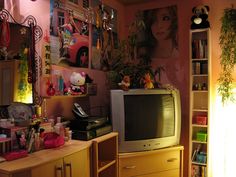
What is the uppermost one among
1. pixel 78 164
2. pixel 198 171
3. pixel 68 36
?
pixel 68 36

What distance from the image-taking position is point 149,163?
2453 millimetres

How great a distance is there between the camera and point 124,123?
236 cm

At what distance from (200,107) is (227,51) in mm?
721

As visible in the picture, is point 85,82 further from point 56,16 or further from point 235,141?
point 235,141

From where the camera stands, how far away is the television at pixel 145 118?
2.35 m

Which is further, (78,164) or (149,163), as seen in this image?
(149,163)

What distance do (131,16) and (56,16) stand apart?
1410mm

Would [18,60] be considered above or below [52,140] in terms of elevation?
above

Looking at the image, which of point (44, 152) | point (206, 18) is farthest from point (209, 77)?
point (44, 152)

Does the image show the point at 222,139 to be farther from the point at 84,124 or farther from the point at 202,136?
the point at 84,124

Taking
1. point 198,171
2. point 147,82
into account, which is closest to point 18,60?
point 147,82

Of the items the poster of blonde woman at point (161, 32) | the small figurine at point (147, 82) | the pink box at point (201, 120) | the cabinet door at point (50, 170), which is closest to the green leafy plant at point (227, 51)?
the pink box at point (201, 120)

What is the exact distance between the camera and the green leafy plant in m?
2.58

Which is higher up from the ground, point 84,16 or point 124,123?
point 84,16
